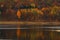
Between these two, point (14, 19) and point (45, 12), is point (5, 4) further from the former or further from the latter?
point (45, 12)

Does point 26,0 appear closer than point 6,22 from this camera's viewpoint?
No

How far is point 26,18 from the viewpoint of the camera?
18375 millimetres

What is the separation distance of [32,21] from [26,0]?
2179 mm

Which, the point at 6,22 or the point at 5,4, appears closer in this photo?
the point at 6,22

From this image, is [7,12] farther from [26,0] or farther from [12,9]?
[26,0]

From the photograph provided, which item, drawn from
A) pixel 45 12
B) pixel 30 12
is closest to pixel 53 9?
pixel 45 12

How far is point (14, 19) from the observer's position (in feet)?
60.0

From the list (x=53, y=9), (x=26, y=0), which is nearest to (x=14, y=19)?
(x=26, y=0)

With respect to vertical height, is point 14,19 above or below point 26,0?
below

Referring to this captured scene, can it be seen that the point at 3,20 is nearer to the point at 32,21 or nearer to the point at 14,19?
the point at 14,19

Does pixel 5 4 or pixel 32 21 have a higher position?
pixel 5 4

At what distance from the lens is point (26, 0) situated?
18969mm

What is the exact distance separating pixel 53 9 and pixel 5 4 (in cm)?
441

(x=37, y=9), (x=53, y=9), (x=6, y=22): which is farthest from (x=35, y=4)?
(x=6, y=22)
